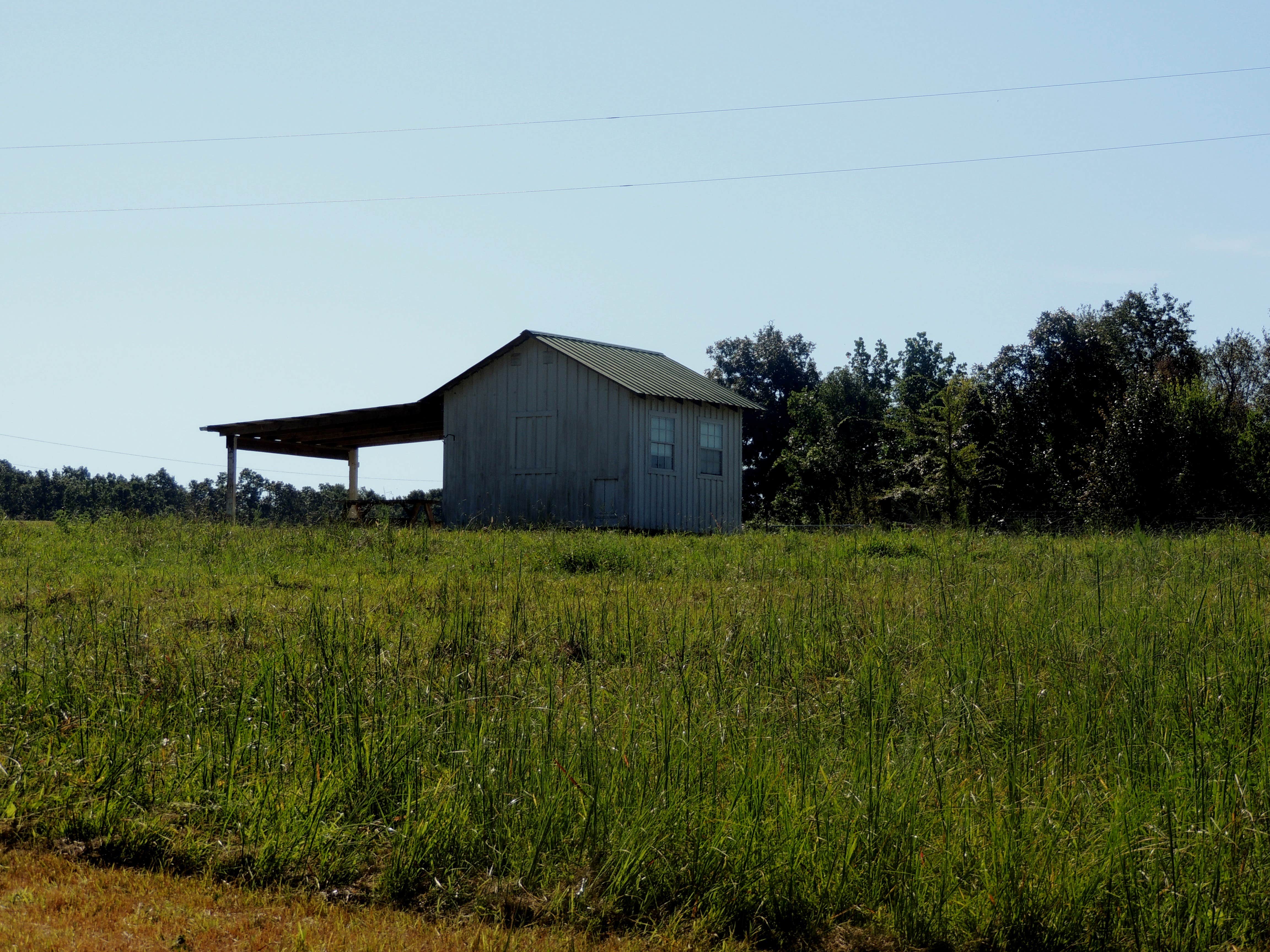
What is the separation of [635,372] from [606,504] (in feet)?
11.2

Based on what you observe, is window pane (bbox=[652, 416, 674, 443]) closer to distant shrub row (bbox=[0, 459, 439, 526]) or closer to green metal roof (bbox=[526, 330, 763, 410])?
green metal roof (bbox=[526, 330, 763, 410])

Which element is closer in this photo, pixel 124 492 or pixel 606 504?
pixel 606 504

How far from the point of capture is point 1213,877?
362cm

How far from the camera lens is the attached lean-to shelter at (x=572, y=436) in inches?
850

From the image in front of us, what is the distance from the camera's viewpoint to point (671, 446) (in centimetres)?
2261

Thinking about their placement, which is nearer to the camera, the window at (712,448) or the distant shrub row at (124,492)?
the window at (712,448)

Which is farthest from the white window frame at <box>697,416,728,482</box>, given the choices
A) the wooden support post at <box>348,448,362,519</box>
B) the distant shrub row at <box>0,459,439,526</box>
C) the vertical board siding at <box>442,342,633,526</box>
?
the distant shrub row at <box>0,459,439,526</box>

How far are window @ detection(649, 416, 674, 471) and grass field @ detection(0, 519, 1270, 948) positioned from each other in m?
14.1

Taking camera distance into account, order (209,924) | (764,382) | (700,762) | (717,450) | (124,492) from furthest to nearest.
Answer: (124,492), (764,382), (717,450), (700,762), (209,924)

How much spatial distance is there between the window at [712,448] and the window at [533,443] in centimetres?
340

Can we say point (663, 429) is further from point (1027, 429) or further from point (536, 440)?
point (1027, 429)

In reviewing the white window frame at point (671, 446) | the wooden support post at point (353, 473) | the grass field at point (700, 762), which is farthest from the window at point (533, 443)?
the grass field at point (700, 762)

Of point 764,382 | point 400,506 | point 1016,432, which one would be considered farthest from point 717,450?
point 764,382

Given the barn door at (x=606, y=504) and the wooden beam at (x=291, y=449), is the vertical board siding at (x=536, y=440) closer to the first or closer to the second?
the barn door at (x=606, y=504)
